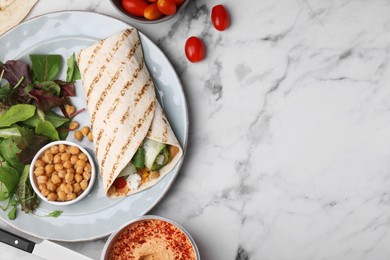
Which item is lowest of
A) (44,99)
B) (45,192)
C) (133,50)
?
(45,192)

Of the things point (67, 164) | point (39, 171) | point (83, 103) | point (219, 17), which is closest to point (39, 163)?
point (39, 171)

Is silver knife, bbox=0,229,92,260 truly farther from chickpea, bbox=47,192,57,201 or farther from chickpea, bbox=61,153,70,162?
chickpea, bbox=61,153,70,162

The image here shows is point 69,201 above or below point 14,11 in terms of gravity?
below

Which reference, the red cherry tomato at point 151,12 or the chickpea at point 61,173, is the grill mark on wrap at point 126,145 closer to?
the chickpea at point 61,173

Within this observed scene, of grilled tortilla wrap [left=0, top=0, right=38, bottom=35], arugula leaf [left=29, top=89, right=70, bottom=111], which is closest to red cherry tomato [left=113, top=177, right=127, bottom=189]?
arugula leaf [left=29, top=89, right=70, bottom=111]

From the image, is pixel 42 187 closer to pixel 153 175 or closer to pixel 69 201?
pixel 69 201

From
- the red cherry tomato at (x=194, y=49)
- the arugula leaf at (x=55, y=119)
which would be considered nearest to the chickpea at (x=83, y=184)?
the arugula leaf at (x=55, y=119)

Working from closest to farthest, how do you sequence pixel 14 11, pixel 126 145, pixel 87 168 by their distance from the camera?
pixel 126 145 < pixel 87 168 < pixel 14 11
